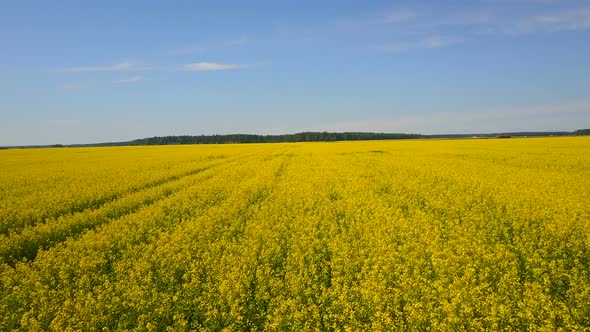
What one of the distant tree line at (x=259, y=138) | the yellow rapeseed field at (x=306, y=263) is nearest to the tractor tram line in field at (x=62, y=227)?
the yellow rapeseed field at (x=306, y=263)

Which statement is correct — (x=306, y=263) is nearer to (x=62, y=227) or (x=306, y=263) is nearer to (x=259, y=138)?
(x=62, y=227)

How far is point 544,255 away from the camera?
7.50m

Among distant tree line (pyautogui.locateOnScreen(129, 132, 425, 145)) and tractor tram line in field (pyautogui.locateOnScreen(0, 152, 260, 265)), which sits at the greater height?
distant tree line (pyautogui.locateOnScreen(129, 132, 425, 145))

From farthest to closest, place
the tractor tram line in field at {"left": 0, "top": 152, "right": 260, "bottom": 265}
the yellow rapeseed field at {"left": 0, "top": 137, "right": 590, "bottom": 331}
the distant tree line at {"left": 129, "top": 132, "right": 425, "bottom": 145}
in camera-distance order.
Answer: the distant tree line at {"left": 129, "top": 132, "right": 425, "bottom": 145}
the tractor tram line in field at {"left": 0, "top": 152, "right": 260, "bottom": 265}
the yellow rapeseed field at {"left": 0, "top": 137, "right": 590, "bottom": 331}

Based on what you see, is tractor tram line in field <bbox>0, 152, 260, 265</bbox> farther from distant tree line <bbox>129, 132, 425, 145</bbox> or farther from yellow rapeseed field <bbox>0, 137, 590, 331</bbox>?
distant tree line <bbox>129, 132, 425, 145</bbox>

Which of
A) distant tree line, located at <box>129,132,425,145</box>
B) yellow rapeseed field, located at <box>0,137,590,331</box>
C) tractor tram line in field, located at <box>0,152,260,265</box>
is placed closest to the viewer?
yellow rapeseed field, located at <box>0,137,590,331</box>

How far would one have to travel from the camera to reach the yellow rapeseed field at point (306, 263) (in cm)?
558

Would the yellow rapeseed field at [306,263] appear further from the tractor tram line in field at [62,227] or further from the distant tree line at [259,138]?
the distant tree line at [259,138]

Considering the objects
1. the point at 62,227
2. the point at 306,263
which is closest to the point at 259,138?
the point at 62,227

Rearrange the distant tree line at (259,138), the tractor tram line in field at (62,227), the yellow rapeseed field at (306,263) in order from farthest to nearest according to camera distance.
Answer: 1. the distant tree line at (259,138)
2. the tractor tram line in field at (62,227)
3. the yellow rapeseed field at (306,263)

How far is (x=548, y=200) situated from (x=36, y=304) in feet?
45.3

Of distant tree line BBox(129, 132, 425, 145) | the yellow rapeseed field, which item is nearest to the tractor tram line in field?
the yellow rapeseed field

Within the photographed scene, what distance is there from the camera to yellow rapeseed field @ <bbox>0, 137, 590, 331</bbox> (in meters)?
5.58

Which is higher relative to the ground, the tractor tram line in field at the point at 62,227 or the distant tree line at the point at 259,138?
the distant tree line at the point at 259,138
